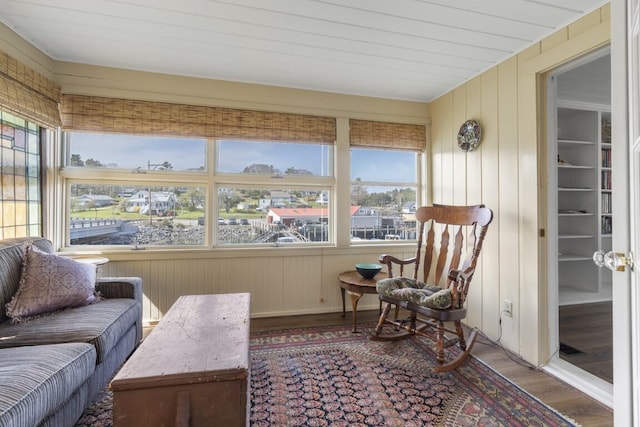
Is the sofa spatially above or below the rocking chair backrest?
below

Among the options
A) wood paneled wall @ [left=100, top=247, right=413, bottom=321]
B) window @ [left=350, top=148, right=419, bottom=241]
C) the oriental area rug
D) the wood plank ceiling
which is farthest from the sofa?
window @ [left=350, top=148, right=419, bottom=241]

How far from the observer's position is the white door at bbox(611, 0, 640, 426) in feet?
3.10

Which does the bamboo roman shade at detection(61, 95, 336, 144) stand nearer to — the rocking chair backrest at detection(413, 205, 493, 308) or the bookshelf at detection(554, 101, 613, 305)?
the rocking chair backrest at detection(413, 205, 493, 308)

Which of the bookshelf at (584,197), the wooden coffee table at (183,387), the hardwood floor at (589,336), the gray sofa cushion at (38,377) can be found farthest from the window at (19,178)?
the bookshelf at (584,197)

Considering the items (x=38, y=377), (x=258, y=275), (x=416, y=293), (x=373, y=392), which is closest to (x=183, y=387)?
(x=38, y=377)

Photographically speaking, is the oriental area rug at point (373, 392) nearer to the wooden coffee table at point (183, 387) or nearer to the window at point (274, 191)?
the wooden coffee table at point (183, 387)

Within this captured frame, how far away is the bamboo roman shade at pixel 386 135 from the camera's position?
308 centimetres

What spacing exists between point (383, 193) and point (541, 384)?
2047 mm

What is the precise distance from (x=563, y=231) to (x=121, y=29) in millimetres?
→ 4746

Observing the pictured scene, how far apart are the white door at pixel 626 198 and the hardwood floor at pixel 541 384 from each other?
2.19ft

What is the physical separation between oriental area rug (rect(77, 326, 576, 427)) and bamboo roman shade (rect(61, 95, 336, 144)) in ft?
6.17

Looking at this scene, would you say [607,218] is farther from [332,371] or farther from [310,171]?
[332,371]

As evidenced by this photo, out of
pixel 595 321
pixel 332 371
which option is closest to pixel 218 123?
pixel 332 371

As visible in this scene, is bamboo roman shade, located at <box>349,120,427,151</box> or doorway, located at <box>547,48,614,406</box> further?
bamboo roman shade, located at <box>349,120,427,151</box>
